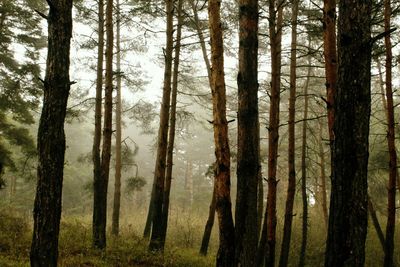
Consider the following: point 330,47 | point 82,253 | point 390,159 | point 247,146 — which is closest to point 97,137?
point 82,253

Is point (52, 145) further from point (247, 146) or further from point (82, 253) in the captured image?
point (82, 253)

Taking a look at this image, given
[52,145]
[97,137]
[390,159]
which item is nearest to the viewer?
[52,145]

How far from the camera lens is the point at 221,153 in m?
7.18

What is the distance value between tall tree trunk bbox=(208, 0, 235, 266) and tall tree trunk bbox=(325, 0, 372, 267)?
2770 mm

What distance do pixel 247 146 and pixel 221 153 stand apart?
0.59 m

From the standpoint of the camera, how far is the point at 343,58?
14.3 feet

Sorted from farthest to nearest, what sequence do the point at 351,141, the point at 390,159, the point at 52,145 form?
the point at 390,159, the point at 52,145, the point at 351,141

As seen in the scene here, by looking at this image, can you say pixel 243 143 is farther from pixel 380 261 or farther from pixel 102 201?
pixel 380 261

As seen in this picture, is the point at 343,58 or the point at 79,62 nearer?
the point at 343,58

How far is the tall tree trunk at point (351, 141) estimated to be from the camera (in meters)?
4.17

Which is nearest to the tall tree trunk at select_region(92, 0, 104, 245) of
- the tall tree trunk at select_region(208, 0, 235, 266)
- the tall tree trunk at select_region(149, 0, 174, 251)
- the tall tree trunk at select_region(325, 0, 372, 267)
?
the tall tree trunk at select_region(149, 0, 174, 251)

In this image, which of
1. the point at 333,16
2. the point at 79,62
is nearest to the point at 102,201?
the point at 333,16

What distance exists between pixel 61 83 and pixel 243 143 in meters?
3.28

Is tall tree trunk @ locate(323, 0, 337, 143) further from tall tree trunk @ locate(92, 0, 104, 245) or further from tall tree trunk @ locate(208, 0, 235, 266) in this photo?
tall tree trunk @ locate(92, 0, 104, 245)
